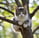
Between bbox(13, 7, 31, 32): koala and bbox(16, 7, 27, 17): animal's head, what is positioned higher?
bbox(16, 7, 27, 17): animal's head

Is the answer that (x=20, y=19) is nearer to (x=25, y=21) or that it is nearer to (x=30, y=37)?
(x=25, y=21)

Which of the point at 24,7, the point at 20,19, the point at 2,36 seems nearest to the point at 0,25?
the point at 2,36

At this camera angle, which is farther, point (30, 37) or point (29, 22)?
point (29, 22)

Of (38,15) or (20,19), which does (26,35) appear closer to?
(20,19)

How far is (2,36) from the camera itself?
241 inches

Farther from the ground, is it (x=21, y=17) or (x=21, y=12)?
(x=21, y=12)

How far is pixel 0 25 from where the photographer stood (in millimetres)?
4684

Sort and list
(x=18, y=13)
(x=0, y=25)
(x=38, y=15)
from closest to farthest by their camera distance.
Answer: (x=18, y=13), (x=38, y=15), (x=0, y=25)

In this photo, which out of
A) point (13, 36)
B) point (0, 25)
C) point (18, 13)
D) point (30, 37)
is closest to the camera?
point (30, 37)

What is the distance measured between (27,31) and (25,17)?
403 millimetres

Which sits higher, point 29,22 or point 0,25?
point 29,22

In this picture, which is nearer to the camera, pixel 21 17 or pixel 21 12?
pixel 21 12

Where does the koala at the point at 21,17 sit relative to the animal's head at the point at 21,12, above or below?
below

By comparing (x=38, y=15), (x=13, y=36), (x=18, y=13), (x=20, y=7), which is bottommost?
(x=13, y=36)
